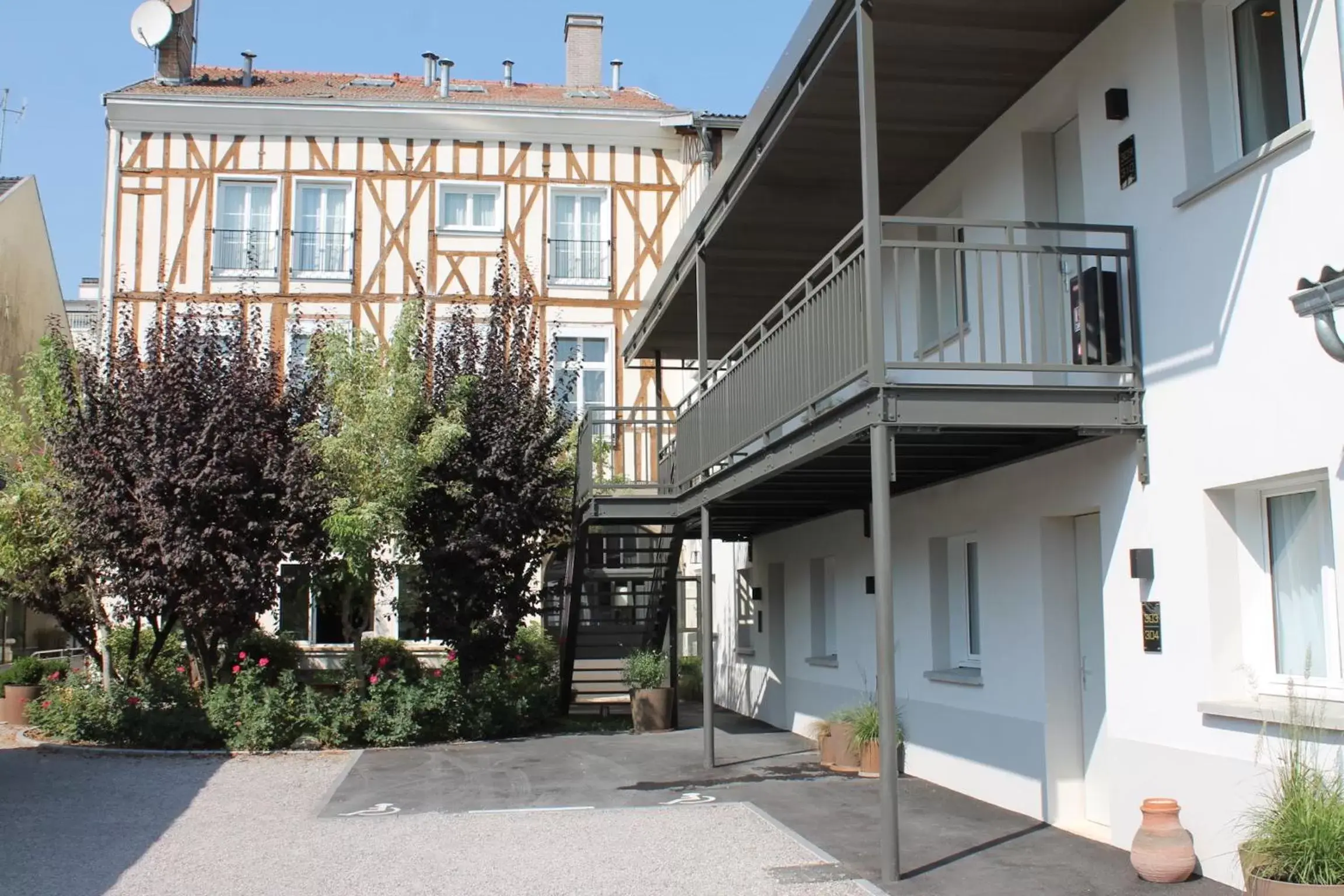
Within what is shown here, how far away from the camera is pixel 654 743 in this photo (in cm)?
1405

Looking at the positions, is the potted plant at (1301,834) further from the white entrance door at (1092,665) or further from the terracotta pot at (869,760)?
the terracotta pot at (869,760)

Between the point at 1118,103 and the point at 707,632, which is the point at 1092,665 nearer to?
the point at 1118,103

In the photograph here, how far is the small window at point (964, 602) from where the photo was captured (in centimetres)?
1060

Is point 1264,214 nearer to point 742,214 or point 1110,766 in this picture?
point 1110,766

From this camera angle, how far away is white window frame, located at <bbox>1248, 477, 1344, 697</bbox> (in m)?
6.23

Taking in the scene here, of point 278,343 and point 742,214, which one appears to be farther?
point 278,343

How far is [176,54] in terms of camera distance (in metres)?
23.2

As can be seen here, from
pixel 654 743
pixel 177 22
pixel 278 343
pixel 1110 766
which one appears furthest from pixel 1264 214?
pixel 177 22

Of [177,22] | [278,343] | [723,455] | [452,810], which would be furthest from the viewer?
[177,22]

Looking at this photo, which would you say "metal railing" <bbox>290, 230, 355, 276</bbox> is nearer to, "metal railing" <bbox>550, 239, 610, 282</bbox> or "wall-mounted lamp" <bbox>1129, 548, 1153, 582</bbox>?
"metal railing" <bbox>550, 239, 610, 282</bbox>

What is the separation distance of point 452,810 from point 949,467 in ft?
15.8

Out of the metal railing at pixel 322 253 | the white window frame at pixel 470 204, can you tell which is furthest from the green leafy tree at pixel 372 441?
the white window frame at pixel 470 204

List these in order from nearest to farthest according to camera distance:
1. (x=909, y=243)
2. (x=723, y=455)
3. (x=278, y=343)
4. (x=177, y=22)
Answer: (x=909, y=243)
(x=723, y=455)
(x=278, y=343)
(x=177, y=22)

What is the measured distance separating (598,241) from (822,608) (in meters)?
10.2
